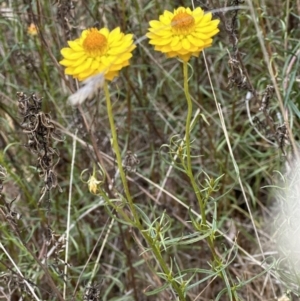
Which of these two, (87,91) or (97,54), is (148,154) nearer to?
(97,54)

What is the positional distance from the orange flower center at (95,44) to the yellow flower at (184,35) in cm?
7

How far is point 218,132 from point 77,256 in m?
0.64

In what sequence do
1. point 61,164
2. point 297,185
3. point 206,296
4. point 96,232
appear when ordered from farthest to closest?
point 61,164 → point 96,232 → point 206,296 → point 297,185

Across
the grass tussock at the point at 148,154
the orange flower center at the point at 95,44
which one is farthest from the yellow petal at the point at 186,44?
the grass tussock at the point at 148,154

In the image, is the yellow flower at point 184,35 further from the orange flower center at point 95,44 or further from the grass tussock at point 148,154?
the grass tussock at point 148,154

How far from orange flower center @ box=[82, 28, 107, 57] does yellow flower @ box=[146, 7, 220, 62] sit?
0.07m

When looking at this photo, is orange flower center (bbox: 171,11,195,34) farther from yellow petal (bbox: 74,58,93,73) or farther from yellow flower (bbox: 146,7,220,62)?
yellow petal (bbox: 74,58,93,73)

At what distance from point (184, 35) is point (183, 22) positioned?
0.04m

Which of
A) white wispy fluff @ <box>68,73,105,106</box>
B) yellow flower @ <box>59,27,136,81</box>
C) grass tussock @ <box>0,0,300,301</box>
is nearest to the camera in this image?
white wispy fluff @ <box>68,73,105,106</box>

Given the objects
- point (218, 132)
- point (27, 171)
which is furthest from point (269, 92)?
point (27, 171)

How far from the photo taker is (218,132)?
1.98m

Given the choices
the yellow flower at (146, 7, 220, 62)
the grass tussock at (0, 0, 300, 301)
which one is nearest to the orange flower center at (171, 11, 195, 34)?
the yellow flower at (146, 7, 220, 62)

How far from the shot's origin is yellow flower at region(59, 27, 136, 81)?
864mm

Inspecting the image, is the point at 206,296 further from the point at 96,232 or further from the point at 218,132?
the point at 218,132
